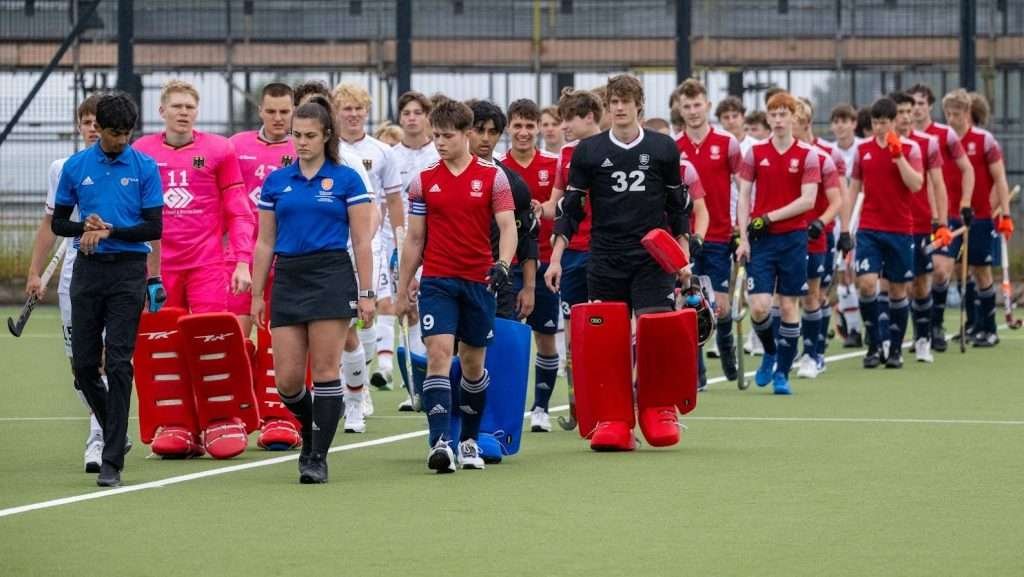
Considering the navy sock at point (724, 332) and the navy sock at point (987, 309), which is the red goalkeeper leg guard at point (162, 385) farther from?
the navy sock at point (987, 309)

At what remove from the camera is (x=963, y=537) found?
26.3 feet

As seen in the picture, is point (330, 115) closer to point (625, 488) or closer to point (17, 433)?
point (625, 488)

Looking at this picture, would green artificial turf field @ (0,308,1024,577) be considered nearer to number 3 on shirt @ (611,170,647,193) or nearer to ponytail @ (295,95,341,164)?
number 3 on shirt @ (611,170,647,193)

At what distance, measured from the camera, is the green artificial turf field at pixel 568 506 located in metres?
7.52

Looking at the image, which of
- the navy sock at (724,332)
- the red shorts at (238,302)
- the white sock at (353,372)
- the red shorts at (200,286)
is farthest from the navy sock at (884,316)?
the red shorts at (200,286)

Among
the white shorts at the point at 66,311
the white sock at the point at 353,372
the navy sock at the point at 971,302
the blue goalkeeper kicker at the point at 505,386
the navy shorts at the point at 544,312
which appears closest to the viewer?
the blue goalkeeper kicker at the point at 505,386

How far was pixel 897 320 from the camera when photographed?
1734 centimetres

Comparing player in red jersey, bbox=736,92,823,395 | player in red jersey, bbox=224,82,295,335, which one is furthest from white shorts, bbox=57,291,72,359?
player in red jersey, bbox=736,92,823,395

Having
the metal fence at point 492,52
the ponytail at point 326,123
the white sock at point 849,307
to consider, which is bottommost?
the white sock at point 849,307

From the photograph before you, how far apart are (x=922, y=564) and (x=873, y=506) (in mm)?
1417

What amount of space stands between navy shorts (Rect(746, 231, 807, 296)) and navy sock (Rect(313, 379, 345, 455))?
18.4ft

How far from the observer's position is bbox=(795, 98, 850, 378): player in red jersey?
50.1 ft

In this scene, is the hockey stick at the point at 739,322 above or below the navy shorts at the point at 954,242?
below

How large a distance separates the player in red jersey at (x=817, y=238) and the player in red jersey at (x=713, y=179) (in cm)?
60
